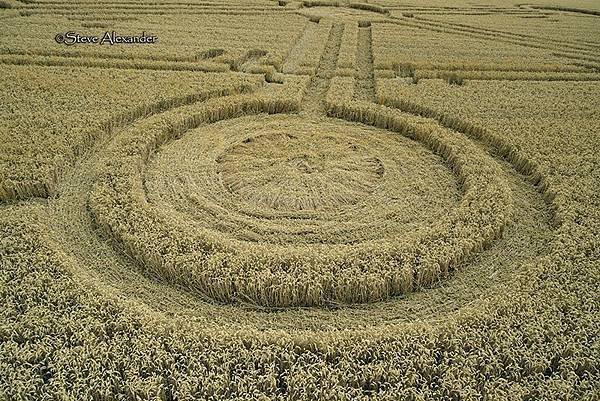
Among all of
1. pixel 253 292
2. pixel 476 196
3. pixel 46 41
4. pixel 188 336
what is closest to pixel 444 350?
pixel 253 292

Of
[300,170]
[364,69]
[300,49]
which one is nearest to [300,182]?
[300,170]

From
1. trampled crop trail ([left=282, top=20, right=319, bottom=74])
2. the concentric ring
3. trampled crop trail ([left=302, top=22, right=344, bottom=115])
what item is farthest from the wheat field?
trampled crop trail ([left=282, top=20, right=319, bottom=74])

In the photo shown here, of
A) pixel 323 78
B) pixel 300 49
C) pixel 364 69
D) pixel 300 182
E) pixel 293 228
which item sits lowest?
pixel 293 228

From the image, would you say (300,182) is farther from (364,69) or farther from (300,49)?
(300,49)

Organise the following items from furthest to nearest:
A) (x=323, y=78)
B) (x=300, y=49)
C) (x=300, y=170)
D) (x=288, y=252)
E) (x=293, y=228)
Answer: (x=300, y=49)
(x=323, y=78)
(x=300, y=170)
(x=293, y=228)
(x=288, y=252)

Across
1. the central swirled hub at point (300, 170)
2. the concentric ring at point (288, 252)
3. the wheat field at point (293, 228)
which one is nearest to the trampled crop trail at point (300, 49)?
the wheat field at point (293, 228)

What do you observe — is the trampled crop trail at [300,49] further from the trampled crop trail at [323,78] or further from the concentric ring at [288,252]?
the concentric ring at [288,252]

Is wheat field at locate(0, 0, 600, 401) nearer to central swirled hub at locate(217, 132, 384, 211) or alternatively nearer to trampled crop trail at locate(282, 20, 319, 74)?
central swirled hub at locate(217, 132, 384, 211)
